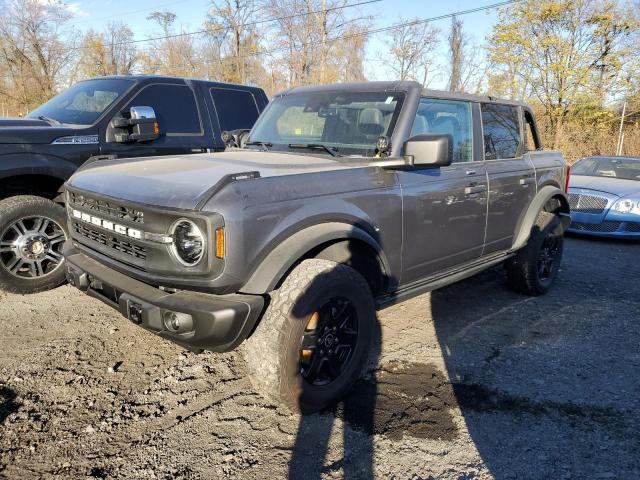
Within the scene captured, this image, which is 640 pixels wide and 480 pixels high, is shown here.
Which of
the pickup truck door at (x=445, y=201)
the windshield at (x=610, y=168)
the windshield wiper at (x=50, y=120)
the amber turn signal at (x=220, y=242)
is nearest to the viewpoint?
the amber turn signal at (x=220, y=242)

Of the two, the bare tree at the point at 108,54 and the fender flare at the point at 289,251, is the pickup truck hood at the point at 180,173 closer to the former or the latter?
the fender flare at the point at 289,251

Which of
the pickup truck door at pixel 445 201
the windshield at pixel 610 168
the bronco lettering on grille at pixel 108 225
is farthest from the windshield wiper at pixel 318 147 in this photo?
the windshield at pixel 610 168

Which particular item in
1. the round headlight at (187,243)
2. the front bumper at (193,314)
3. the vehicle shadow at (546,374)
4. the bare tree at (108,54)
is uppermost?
the bare tree at (108,54)

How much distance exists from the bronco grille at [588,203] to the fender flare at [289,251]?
7.10 m

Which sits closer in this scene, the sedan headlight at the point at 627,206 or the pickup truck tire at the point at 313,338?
the pickup truck tire at the point at 313,338

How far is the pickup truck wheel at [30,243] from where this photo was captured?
14.5 ft

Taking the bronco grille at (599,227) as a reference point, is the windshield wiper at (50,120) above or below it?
above

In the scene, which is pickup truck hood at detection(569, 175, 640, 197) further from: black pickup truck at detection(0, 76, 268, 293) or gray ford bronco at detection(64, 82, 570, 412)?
black pickup truck at detection(0, 76, 268, 293)

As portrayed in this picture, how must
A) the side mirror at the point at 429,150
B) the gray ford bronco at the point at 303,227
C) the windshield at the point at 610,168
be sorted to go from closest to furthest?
the gray ford bronco at the point at 303,227 → the side mirror at the point at 429,150 → the windshield at the point at 610,168

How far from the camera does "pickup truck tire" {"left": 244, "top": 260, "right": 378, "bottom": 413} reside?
2639 mm

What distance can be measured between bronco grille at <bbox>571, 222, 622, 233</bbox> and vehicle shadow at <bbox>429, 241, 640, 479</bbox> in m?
2.97

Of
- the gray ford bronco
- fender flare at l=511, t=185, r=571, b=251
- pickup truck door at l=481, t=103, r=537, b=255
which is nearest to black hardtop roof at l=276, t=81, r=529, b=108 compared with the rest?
the gray ford bronco

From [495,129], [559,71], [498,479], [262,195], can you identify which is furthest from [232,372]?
[559,71]

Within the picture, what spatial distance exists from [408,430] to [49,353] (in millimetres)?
2625
